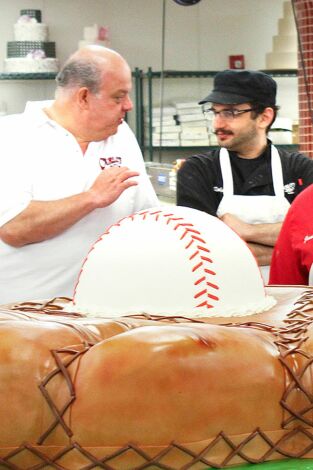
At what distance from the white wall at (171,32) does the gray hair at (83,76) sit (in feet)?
20.4

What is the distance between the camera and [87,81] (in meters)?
3.17

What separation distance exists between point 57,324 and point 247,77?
2.42 meters

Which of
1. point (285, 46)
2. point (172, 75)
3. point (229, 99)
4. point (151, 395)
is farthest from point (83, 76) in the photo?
point (285, 46)

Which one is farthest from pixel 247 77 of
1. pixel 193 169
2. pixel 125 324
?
pixel 125 324

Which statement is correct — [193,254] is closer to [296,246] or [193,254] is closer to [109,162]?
[296,246]

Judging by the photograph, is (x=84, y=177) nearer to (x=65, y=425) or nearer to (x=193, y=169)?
(x=193, y=169)

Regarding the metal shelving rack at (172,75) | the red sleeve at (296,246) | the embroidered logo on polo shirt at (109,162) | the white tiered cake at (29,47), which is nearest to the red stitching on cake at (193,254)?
the red sleeve at (296,246)

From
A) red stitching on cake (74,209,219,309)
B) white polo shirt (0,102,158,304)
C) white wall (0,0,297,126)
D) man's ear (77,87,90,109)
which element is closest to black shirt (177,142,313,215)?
A: white polo shirt (0,102,158,304)

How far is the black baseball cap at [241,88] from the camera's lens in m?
3.50

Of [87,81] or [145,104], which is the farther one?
[145,104]

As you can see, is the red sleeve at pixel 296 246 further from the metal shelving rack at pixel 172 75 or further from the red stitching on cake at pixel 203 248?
the metal shelving rack at pixel 172 75

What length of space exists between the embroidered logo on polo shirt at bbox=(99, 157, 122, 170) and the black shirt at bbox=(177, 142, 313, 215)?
9.8 inches

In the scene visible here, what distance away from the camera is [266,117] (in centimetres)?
357

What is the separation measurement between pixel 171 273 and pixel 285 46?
324 inches
